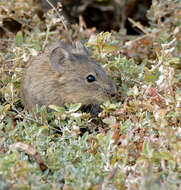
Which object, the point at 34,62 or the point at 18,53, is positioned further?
the point at 18,53

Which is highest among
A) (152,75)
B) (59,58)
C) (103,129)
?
(59,58)

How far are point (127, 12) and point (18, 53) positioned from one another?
12.5ft

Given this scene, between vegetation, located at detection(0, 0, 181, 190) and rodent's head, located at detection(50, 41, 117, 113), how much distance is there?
0.24 meters

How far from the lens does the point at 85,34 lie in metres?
6.21

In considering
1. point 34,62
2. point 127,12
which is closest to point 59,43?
point 34,62

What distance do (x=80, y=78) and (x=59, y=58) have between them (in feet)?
1.12

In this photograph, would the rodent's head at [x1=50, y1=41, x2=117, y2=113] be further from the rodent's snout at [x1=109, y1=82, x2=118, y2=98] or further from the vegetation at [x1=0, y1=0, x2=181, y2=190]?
the vegetation at [x1=0, y1=0, x2=181, y2=190]

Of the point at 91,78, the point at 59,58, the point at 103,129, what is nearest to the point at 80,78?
the point at 91,78

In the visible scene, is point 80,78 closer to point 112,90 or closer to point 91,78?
point 91,78

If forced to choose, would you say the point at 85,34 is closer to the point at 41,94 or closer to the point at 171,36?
the point at 171,36

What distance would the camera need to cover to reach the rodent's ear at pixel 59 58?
4.55 meters

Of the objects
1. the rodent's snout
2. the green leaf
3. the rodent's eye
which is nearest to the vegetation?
the green leaf

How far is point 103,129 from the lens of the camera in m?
4.11

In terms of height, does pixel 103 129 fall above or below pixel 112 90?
below
